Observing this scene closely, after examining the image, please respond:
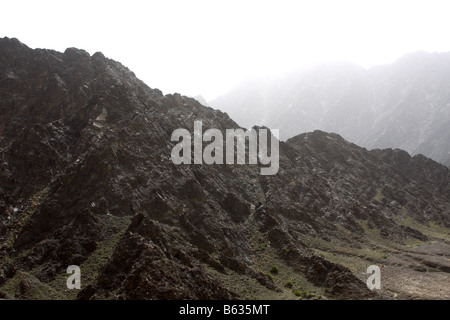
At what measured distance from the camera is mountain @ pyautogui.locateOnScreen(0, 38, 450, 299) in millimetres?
48625

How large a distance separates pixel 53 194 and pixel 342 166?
90314 millimetres

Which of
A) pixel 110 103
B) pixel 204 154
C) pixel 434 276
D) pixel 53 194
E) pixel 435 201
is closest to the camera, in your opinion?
pixel 53 194

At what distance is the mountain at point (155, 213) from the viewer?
4862 cm

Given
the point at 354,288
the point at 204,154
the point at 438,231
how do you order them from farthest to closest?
the point at 438,231, the point at 204,154, the point at 354,288

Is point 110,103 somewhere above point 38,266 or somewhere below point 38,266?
above

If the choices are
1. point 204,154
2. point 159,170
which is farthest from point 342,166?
point 159,170

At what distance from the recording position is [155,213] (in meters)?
63.3

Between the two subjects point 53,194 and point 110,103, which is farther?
point 110,103
